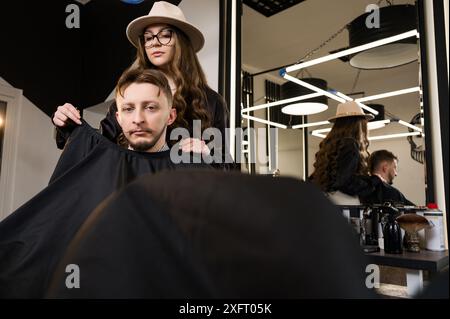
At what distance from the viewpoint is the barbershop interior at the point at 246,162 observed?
298mm

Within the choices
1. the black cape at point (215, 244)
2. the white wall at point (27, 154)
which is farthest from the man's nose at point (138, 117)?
the white wall at point (27, 154)

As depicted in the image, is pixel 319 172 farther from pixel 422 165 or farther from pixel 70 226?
pixel 70 226

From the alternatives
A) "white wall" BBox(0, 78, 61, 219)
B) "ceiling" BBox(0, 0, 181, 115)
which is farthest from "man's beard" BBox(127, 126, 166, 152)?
"white wall" BBox(0, 78, 61, 219)

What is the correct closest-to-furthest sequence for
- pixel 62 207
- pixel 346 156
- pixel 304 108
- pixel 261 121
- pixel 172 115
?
1. pixel 62 207
2. pixel 172 115
3. pixel 346 156
4. pixel 304 108
5. pixel 261 121

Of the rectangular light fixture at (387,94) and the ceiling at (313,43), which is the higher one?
the ceiling at (313,43)

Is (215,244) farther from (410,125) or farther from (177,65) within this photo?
(410,125)

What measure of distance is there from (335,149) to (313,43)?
662mm

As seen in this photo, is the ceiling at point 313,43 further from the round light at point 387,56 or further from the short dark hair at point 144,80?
the short dark hair at point 144,80

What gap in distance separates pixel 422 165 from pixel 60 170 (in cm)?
154

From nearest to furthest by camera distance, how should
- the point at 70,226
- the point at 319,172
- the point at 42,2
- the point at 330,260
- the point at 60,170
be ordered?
the point at 330,260 < the point at 70,226 < the point at 60,170 < the point at 319,172 < the point at 42,2

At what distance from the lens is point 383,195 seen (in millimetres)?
1619

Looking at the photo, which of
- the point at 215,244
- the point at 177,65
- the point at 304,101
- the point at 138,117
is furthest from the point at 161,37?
the point at 215,244
